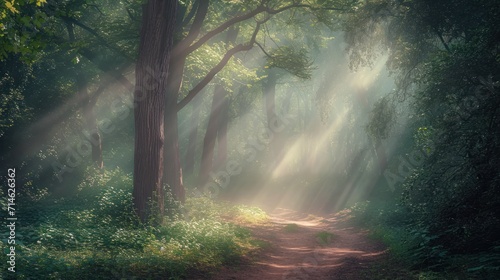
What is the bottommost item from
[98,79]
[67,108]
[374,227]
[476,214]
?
[476,214]

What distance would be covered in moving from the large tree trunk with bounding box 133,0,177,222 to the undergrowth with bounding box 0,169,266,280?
79 cm

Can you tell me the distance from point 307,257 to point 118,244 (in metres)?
5.83

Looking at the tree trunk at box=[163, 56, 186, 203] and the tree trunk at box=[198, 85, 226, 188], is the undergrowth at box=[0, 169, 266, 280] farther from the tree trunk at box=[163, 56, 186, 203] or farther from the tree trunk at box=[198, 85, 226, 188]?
the tree trunk at box=[198, 85, 226, 188]

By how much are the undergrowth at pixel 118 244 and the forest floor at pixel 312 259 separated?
0.61 metres

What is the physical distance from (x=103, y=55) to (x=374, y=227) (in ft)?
50.6

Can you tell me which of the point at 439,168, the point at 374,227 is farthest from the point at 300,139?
the point at 439,168

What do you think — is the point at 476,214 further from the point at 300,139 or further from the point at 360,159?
the point at 300,139

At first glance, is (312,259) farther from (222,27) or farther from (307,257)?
(222,27)

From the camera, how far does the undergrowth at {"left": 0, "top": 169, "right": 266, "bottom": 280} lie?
7375 mm

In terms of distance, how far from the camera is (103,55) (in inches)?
779

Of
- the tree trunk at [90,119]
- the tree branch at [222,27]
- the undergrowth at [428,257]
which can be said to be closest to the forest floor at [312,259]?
the undergrowth at [428,257]

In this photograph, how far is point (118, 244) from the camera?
9.68 meters

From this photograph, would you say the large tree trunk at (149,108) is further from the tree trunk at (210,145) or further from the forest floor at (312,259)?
the tree trunk at (210,145)

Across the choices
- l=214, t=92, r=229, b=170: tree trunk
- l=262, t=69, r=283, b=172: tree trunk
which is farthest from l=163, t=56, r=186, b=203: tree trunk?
l=262, t=69, r=283, b=172: tree trunk
